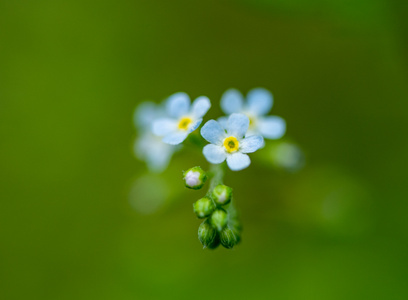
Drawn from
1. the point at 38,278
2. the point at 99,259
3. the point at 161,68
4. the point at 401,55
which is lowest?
the point at 38,278

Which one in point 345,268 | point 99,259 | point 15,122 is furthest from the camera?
point 15,122

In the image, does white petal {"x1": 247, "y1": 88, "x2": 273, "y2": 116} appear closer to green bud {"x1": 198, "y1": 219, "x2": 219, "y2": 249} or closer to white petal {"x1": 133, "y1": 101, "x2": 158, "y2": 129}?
white petal {"x1": 133, "y1": 101, "x2": 158, "y2": 129}

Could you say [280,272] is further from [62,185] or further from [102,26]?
[102,26]

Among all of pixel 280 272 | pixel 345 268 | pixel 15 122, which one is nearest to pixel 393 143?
pixel 345 268

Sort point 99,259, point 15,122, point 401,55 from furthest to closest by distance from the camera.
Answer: point 15,122 < point 99,259 < point 401,55

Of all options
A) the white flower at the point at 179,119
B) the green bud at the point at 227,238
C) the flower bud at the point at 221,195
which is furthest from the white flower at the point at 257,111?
the green bud at the point at 227,238

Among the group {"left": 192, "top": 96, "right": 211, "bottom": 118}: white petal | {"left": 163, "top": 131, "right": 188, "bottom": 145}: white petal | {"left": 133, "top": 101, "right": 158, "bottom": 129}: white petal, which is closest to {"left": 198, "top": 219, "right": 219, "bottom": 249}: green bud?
{"left": 163, "top": 131, "right": 188, "bottom": 145}: white petal
